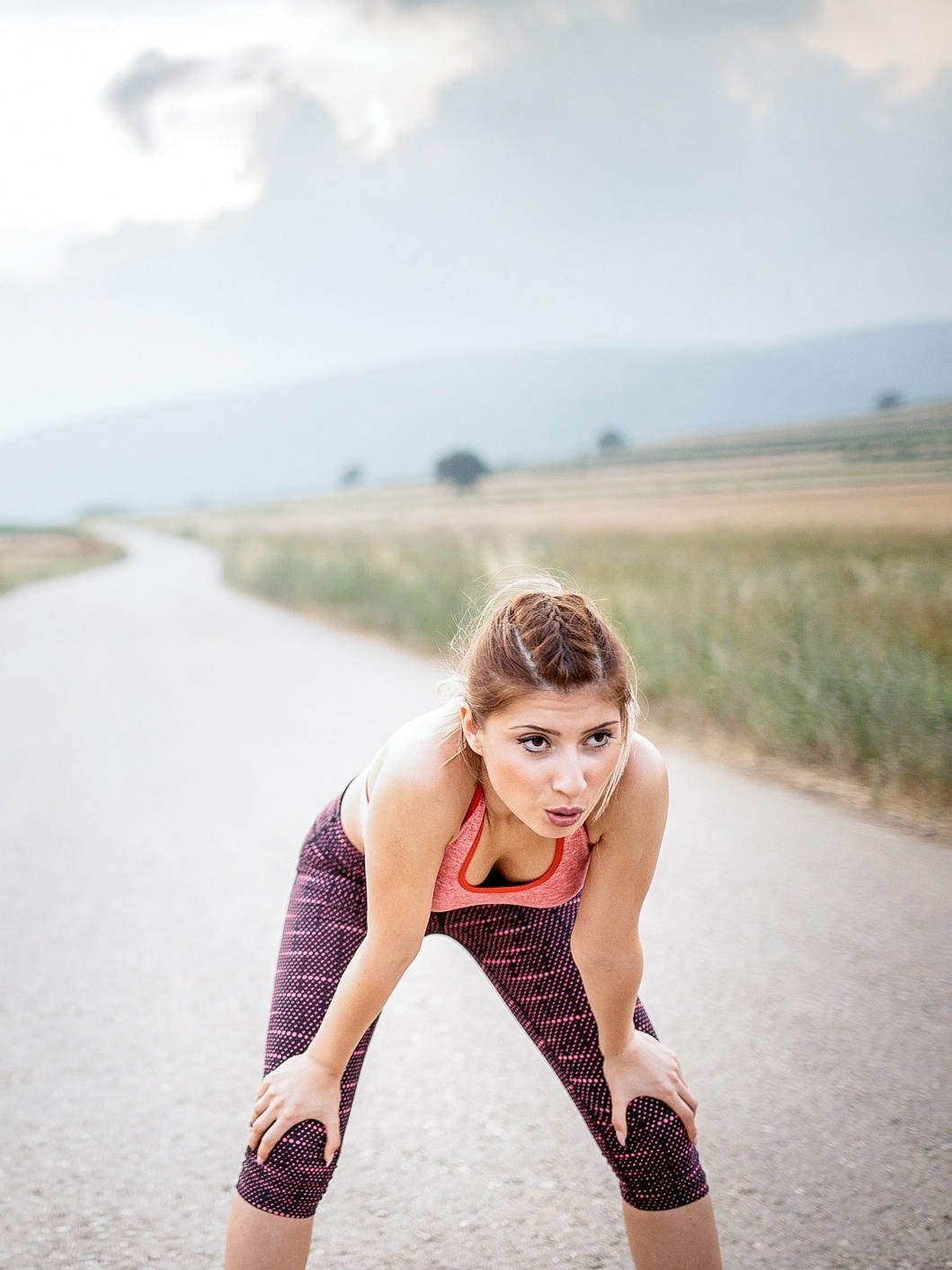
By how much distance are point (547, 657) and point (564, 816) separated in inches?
9.5

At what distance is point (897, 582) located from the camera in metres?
9.62

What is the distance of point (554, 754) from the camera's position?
1635 millimetres

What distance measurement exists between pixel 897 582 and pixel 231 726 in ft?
19.5

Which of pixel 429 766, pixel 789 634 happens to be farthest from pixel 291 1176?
pixel 789 634

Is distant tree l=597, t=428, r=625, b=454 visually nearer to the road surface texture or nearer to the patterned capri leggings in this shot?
the road surface texture

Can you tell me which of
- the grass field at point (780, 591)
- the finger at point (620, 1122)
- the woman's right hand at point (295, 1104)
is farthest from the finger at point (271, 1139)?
the grass field at point (780, 591)

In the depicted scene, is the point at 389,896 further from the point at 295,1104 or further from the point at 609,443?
the point at 609,443

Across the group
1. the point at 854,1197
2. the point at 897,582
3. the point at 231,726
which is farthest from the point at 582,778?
the point at 897,582

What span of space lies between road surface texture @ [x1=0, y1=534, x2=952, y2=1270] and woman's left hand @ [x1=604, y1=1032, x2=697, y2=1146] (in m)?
0.47

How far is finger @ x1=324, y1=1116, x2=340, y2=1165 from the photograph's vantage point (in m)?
1.72

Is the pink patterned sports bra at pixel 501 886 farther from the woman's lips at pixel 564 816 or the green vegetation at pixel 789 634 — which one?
the green vegetation at pixel 789 634

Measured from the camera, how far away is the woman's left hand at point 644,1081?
1789 millimetres

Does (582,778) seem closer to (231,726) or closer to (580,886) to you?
(580,886)

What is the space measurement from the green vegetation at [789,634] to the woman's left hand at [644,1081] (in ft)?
2.94
